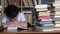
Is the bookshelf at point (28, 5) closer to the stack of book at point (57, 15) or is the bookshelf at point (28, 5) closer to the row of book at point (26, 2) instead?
the row of book at point (26, 2)

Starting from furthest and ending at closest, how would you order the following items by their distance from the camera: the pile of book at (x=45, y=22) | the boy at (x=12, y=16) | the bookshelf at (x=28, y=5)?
1. the bookshelf at (x=28, y=5)
2. the boy at (x=12, y=16)
3. the pile of book at (x=45, y=22)

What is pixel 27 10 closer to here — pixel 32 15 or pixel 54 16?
pixel 32 15

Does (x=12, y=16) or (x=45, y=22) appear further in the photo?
(x=12, y=16)

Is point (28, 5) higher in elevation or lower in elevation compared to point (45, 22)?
higher

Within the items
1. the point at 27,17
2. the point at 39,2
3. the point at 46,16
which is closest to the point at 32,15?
the point at 27,17

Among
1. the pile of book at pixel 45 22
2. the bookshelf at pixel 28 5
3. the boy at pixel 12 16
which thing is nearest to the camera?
the pile of book at pixel 45 22

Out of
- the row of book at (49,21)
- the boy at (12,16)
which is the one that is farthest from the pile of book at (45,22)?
the boy at (12,16)

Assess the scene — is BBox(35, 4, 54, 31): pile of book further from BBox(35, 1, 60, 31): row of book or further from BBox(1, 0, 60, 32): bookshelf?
BBox(1, 0, 60, 32): bookshelf

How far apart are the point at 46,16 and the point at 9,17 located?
1.78 feet

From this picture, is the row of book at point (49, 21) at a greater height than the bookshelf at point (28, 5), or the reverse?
the bookshelf at point (28, 5)

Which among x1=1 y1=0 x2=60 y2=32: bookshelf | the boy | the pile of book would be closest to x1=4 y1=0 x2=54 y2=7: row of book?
x1=1 y1=0 x2=60 y2=32: bookshelf

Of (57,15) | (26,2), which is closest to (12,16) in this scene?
(26,2)

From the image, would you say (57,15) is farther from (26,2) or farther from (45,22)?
(26,2)

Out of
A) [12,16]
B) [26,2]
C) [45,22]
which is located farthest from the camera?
[26,2]
